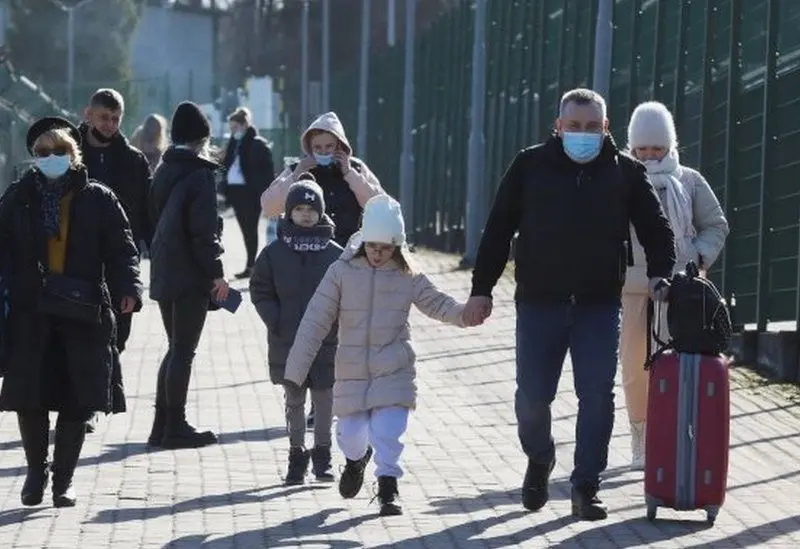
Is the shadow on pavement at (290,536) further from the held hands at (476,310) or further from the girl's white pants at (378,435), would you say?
the held hands at (476,310)

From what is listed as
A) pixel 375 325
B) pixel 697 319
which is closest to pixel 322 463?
pixel 375 325

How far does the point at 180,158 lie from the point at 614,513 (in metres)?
3.42

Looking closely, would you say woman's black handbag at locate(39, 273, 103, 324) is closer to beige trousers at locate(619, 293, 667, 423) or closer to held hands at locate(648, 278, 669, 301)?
held hands at locate(648, 278, 669, 301)

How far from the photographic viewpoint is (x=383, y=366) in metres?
10.8

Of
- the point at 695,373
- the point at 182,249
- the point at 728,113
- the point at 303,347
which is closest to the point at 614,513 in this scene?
the point at 695,373

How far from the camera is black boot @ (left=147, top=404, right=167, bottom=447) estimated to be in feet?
43.9

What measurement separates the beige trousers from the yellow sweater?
2.69m

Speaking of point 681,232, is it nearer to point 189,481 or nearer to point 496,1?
point 189,481

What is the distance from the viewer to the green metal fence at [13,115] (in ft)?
110

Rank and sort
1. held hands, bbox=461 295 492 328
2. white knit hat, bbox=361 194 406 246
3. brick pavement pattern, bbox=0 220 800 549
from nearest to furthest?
brick pavement pattern, bbox=0 220 800 549, held hands, bbox=461 295 492 328, white knit hat, bbox=361 194 406 246

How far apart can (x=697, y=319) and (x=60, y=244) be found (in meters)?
2.62

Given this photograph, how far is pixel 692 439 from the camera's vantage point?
1052cm

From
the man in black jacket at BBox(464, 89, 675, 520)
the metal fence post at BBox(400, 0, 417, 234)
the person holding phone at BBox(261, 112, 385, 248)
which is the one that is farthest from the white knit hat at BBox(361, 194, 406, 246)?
the metal fence post at BBox(400, 0, 417, 234)

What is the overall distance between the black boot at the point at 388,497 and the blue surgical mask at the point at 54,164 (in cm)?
182
